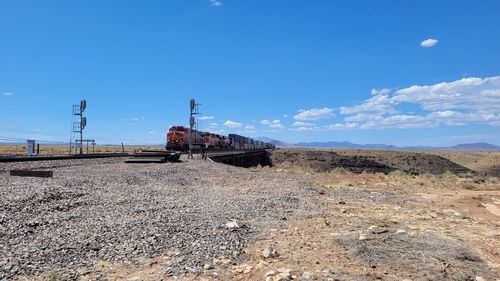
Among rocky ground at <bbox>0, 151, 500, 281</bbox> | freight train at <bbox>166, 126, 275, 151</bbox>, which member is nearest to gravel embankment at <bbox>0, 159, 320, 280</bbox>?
rocky ground at <bbox>0, 151, 500, 281</bbox>

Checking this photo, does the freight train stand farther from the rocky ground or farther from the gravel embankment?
the rocky ground

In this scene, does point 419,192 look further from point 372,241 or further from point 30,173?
point 30,173

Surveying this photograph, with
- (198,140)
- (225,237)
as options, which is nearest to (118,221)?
(225,237)

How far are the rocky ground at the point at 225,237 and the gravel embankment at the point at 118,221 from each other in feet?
0.09

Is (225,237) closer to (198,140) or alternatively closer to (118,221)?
(118,221)

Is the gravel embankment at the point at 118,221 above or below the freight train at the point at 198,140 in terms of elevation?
below

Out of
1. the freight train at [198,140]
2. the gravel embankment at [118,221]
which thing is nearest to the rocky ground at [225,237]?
the gravel embankment at [118,221]

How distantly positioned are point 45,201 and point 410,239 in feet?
31.1

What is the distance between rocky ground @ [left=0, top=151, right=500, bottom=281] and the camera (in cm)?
714

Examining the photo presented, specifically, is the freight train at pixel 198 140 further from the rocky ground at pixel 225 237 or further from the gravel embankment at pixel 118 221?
the rocky ground at pixel 225 237

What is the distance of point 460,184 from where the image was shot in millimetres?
27156

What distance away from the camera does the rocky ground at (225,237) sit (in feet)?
23.4

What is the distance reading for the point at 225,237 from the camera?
30.2 feet

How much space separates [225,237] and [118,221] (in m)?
2.82
